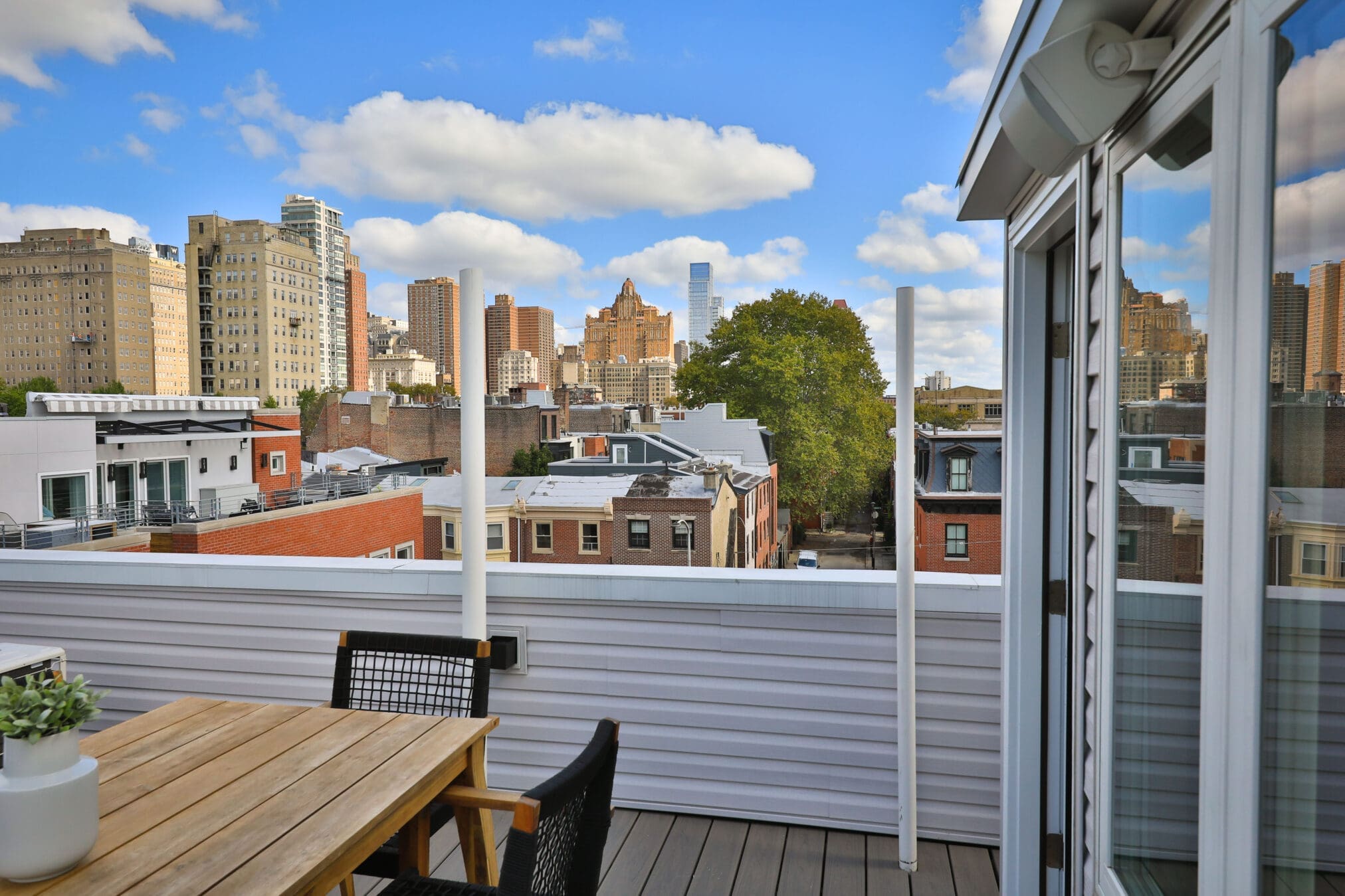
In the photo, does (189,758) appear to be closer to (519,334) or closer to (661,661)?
(661,661)

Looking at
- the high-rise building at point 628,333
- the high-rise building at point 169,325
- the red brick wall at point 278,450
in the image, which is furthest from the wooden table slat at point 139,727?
the high-rise building at point 169,325

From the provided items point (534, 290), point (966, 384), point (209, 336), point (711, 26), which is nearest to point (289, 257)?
point (209, 336)

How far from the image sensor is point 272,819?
1.14 meters

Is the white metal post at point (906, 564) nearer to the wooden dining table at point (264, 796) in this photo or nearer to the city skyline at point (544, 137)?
the wooden dining table at point (264, 796)

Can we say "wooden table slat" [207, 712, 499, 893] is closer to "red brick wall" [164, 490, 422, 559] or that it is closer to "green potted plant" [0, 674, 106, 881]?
"green potted plant" [0, 674, 106, 881]

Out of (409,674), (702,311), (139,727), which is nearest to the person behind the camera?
(139,727)

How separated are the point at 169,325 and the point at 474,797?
39832mm

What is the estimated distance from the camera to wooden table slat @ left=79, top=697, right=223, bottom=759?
1432 millimetres

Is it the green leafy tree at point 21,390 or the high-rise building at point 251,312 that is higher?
the high-rise building at point 251,312

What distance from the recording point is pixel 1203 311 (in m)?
0.78

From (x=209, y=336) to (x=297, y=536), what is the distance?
107ft

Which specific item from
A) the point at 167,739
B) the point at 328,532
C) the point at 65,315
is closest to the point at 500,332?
the point at 328,532

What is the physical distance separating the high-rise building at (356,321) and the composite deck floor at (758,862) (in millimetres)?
40044

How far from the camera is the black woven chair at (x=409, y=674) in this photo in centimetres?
169
